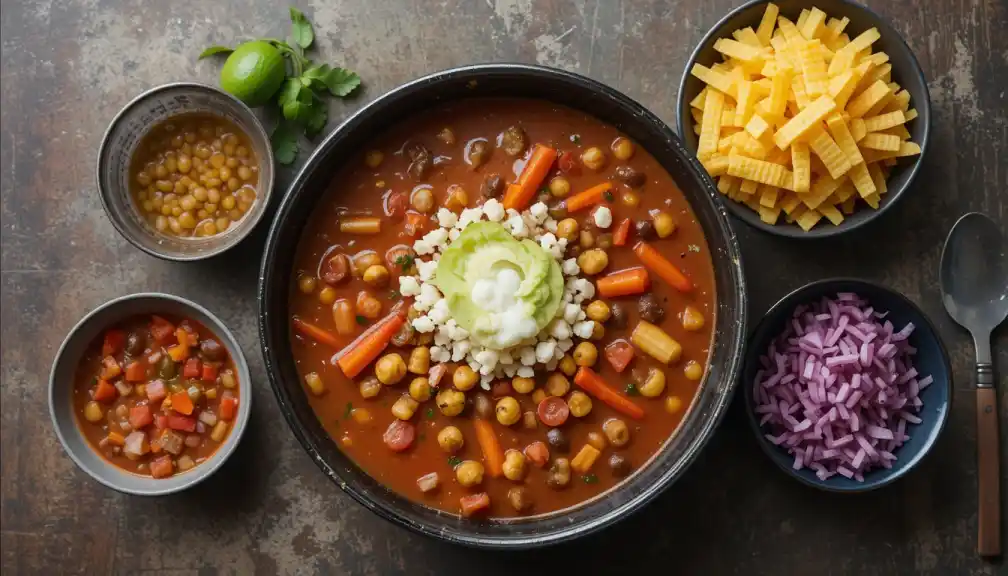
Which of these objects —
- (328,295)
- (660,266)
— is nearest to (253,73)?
(328,295)

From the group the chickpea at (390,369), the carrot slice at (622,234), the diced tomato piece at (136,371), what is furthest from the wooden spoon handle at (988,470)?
the diced tomato piece at (136,371)

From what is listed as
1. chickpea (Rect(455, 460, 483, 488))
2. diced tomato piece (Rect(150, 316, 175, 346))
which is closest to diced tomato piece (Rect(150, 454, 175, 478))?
diced tomato piece (Rect(150, 316, 175, 346))

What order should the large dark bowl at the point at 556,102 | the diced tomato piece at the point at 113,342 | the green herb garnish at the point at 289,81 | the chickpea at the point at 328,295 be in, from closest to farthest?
the large dark bowl at the point at 556,102
the chickpea at the point at 328,295
the green herb garnish at the point at 289,81
the diced tomato piece at the point at 113,342

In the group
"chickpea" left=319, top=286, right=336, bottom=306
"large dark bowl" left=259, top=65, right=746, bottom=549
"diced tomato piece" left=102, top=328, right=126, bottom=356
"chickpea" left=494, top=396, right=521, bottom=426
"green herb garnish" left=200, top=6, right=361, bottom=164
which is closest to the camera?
"large dark bowl" left=259, top=65, right=746, bottom=549

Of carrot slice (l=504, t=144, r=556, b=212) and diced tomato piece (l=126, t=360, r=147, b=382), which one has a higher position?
carrot slice (l=504, t=144, r=556, b=212)

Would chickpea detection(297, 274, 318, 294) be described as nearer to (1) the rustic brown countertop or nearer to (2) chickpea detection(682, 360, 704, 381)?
(1) the rustic brown countertop

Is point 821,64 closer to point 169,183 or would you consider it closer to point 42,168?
point 169,183

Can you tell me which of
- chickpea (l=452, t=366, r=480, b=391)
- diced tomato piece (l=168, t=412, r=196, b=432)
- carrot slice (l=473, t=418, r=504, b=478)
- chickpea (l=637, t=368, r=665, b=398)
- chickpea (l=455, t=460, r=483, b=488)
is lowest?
diced tomato piece (l=168, t=412, r=196, b=432)

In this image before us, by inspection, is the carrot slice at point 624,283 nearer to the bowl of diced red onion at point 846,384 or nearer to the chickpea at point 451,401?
the bowl of diced red onion at point 846,384
